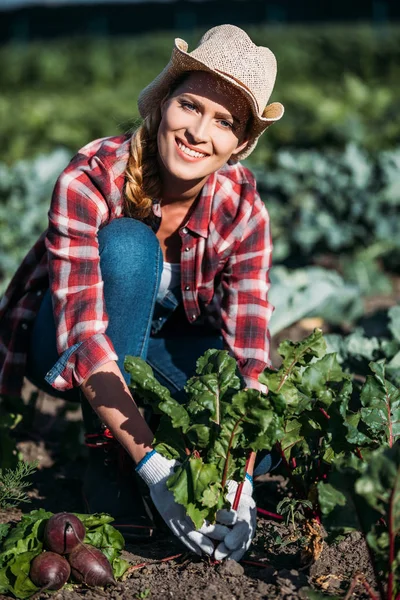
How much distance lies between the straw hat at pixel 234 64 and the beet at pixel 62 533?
1.23 m

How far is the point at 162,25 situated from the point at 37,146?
52.6 feet

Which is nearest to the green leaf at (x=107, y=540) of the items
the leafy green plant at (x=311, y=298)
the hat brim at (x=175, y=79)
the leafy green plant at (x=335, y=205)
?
the hat brim at (x=175, y=79)

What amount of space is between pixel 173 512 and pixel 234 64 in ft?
3.99

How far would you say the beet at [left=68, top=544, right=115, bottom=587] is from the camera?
83.9 inches

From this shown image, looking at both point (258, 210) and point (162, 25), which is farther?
point (162, 25)

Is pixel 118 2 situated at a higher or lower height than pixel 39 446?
higher

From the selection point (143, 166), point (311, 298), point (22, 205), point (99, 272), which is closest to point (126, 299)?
point (99, 272)

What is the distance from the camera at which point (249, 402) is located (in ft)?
6.63

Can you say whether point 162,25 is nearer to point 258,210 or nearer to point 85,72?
point 85,72

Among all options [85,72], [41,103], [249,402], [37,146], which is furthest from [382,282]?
[85,72]

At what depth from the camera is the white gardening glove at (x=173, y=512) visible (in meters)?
2.18

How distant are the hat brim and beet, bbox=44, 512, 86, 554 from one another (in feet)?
4.03

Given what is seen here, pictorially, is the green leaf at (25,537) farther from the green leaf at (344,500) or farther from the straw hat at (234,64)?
the straw hat at (234,64)

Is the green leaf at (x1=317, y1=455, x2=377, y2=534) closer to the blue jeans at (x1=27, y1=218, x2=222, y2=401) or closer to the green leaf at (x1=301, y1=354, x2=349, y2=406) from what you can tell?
the green leaf at (x1=301, y1=354, x2=349, y2=406)
